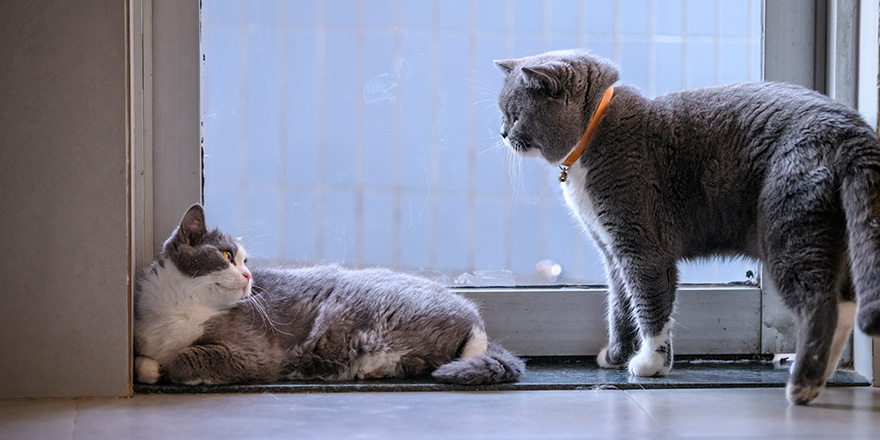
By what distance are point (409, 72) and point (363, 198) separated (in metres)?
0.38

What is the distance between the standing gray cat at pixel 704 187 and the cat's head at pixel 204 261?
787 mm

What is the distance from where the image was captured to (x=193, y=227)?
207cm

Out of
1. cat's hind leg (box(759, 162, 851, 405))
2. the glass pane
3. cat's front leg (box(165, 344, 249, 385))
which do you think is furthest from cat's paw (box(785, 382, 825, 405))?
cat's front leg (box(165, 344, 249, 385))

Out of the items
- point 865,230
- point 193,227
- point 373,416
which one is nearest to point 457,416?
point 373,416

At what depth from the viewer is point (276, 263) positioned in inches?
95.2

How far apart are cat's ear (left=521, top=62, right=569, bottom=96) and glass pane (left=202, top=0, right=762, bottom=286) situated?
0.28m

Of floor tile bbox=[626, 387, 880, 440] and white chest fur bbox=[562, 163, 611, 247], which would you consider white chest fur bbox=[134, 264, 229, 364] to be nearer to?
white chest fur bbox=[562, 163, 611, 247]

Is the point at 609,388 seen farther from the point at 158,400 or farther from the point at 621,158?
the point at 158,400

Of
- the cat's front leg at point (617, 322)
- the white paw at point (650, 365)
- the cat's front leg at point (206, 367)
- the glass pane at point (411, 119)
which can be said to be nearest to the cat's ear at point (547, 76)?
the glass pane at point (411, 119)

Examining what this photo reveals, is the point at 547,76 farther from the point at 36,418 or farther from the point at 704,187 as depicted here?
the point at 36,418

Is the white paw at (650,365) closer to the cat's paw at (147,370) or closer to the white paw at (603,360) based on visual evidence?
the white paw at (603,360)

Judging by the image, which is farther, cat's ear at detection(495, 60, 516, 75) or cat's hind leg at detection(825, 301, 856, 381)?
cat's ear at detection(495, 60, 516, 75)

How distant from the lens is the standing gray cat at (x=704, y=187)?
179 centimetres

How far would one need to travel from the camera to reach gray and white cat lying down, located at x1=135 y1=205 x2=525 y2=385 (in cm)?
202
